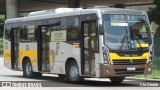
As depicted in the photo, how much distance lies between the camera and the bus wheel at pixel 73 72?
63.0 feet

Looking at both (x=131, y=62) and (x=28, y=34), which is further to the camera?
(x=28, y=34)

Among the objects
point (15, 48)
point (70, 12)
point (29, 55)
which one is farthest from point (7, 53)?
point (70, 12)

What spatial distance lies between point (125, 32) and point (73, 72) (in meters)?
2.95

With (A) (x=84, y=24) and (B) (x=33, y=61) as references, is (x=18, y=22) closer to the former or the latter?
(B) (x=33, y=61)

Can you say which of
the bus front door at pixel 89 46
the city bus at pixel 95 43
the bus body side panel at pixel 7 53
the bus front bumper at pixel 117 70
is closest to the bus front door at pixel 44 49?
the city bus at pixel 95 43

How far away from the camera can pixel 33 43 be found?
74.6 ft

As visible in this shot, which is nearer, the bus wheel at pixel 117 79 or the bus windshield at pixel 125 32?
the bus windshield at pixel 125 32

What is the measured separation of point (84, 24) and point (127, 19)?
1.75m

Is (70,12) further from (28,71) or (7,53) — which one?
(7,53)

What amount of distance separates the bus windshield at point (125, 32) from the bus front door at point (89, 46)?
559 millimetres

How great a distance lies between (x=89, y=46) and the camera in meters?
18.4

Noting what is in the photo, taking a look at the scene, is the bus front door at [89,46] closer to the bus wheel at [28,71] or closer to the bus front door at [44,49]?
the bus front door at [44,49]

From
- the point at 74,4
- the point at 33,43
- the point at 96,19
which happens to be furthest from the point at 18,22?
the point at 74,4

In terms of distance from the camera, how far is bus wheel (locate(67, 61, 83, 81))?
19188mm
